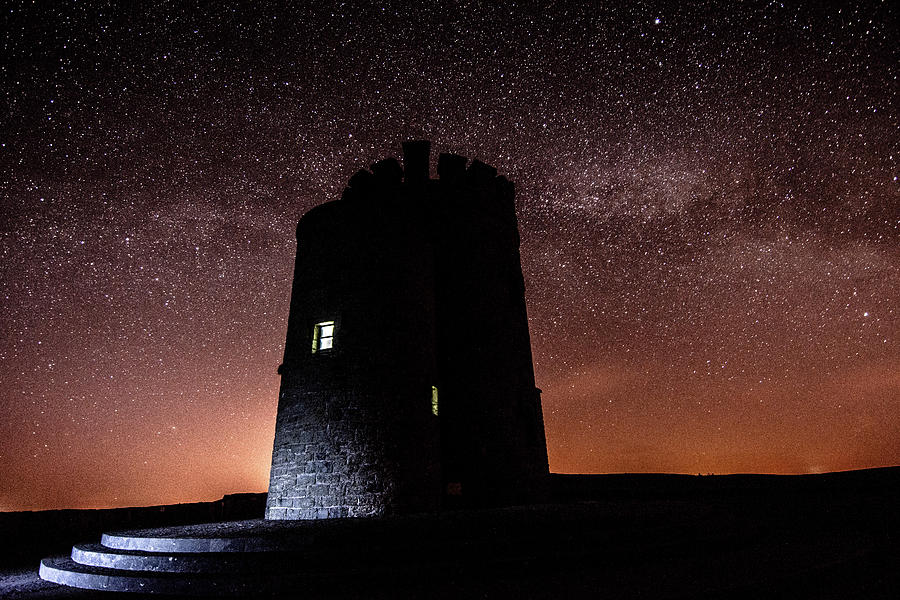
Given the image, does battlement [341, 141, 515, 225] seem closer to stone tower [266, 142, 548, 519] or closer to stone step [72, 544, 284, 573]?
stone tower [266, 142, 548, 519]

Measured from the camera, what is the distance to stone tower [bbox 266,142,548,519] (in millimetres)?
11266

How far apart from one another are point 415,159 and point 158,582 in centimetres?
1362

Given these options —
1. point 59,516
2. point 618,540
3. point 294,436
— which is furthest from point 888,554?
point 59,516

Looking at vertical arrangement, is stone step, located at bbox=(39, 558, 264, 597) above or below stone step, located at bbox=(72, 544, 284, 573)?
below

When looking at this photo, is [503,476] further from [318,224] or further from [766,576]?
[318,224]

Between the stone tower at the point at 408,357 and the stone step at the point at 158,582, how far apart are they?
445cm

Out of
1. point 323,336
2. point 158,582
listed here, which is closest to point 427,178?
point 323,336

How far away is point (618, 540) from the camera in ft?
25.0

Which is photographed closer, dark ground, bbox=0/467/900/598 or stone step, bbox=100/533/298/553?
dark ground, bbox=0/467/900/598

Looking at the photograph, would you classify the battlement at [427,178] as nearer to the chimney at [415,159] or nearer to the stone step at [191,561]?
the chimney at [415,159]

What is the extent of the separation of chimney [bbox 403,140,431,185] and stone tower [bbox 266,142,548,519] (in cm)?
5

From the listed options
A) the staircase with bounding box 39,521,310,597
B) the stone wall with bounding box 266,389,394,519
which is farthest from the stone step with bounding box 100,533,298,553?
the stone wall with bounding box 266,389,394,519

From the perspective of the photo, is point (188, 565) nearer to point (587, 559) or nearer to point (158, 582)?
point (158, 582)

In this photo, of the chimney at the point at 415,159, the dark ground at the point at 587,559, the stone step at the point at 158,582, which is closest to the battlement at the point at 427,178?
the chimney at the point at 415,159
